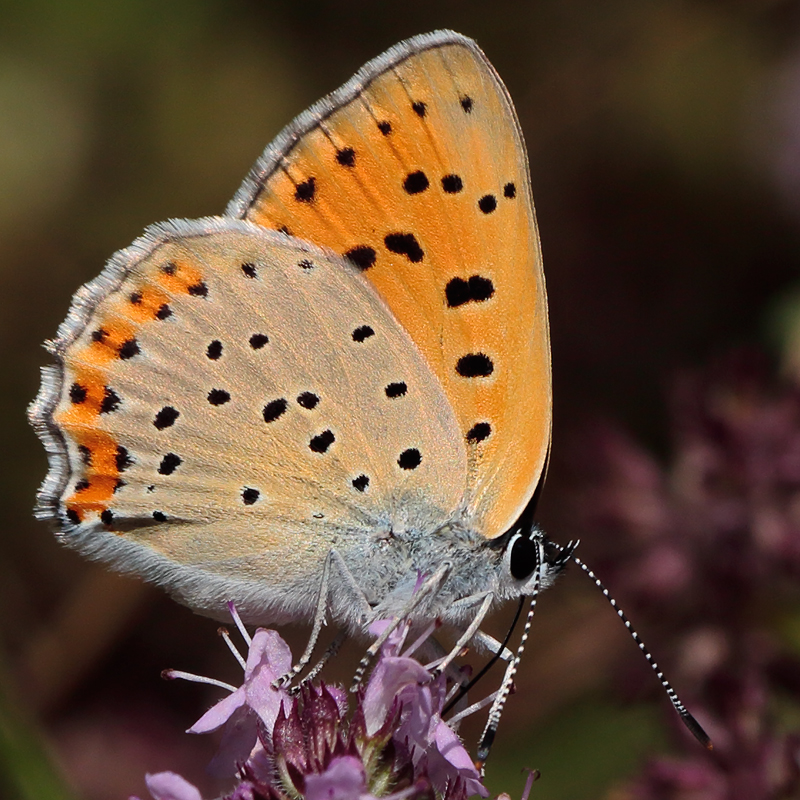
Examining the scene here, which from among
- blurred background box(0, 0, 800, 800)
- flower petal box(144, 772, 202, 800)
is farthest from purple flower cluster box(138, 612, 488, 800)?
blurred background box(0, 0, 800, 800)

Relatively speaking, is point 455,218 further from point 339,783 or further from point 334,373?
point 339,783

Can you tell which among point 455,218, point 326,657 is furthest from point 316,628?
point 455,218

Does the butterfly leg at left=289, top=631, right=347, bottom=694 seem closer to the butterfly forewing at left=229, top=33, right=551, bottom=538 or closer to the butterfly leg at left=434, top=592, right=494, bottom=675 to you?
the butterfly leg at left=434, top=592, right=494, bottom=675

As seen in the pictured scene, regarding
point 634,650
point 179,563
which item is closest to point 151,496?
point 179,563

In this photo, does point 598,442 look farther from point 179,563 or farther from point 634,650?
point 179,563

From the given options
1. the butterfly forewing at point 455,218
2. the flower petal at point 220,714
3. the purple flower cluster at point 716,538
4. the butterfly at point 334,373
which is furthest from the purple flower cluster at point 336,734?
the purple flower cluster at point 716,538
